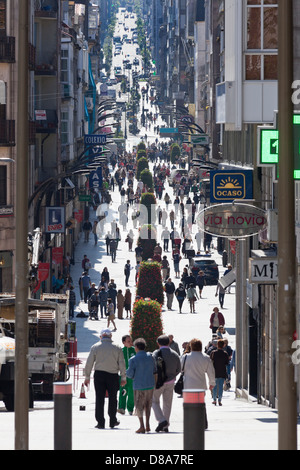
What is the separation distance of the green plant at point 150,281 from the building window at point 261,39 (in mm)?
20736

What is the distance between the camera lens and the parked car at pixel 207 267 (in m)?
54.3

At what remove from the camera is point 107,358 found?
16.2 metres

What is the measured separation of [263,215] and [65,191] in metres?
36.2

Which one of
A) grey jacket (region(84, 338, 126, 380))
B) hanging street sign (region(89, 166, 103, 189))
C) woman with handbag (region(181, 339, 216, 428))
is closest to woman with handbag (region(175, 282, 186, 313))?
woman with handbag (region(181, 339, 216, 428))

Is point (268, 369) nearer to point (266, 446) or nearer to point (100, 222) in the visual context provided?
point (266, 446)

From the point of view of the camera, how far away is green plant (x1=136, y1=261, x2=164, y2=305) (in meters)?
46.0

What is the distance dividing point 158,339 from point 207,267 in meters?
38.3

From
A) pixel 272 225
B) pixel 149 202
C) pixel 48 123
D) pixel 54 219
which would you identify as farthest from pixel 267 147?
pixel 149 202

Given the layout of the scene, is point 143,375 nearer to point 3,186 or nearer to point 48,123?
point 3,186

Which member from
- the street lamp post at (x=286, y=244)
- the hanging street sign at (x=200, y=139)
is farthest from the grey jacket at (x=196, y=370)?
the hanging street sign at (x=200, y=139)

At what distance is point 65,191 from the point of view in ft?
196

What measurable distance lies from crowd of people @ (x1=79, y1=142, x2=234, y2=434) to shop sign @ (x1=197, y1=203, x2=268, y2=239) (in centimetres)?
227

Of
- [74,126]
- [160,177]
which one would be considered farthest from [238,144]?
[160,177]

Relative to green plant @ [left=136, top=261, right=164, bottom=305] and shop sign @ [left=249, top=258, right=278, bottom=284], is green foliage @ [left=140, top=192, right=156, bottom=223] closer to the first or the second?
green plant @ [left=136, top=261, right=164, bottom=305]
